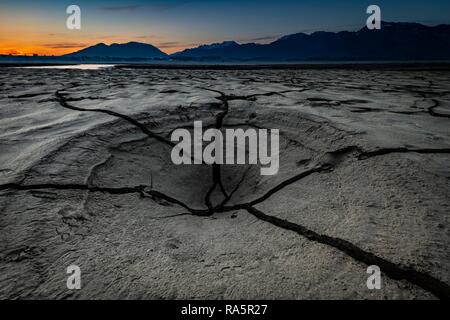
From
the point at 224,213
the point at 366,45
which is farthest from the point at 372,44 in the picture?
the point at 224,213

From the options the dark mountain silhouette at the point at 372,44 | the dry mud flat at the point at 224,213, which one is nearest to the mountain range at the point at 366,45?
the dark mountain silhouette at the point at 372,44

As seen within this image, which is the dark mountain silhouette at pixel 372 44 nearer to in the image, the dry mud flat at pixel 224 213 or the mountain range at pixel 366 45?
the mountain range at pixel 366 45

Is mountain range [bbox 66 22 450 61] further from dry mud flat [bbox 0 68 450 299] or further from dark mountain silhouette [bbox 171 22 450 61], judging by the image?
dry mud flat [bbox 0 68 450 299]

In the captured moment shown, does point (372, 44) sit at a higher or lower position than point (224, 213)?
higher

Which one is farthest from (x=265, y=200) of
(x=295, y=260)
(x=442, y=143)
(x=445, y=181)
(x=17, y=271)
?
(x=442, y=143)

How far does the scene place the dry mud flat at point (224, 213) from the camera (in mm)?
670

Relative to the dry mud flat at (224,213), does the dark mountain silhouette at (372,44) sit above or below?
above

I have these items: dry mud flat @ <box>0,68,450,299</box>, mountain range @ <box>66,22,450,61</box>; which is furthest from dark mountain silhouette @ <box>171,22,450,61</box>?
dry mud flat @ <box>0,68,450,299</box>

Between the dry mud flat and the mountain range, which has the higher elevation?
the mountain range

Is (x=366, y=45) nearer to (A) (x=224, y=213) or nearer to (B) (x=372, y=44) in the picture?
(B) (x=372, y=44)

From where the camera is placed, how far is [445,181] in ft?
3.24

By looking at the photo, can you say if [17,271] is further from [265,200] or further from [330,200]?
[330,200]

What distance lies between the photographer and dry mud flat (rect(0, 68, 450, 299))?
670 millimetres

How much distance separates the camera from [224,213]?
109 cm
